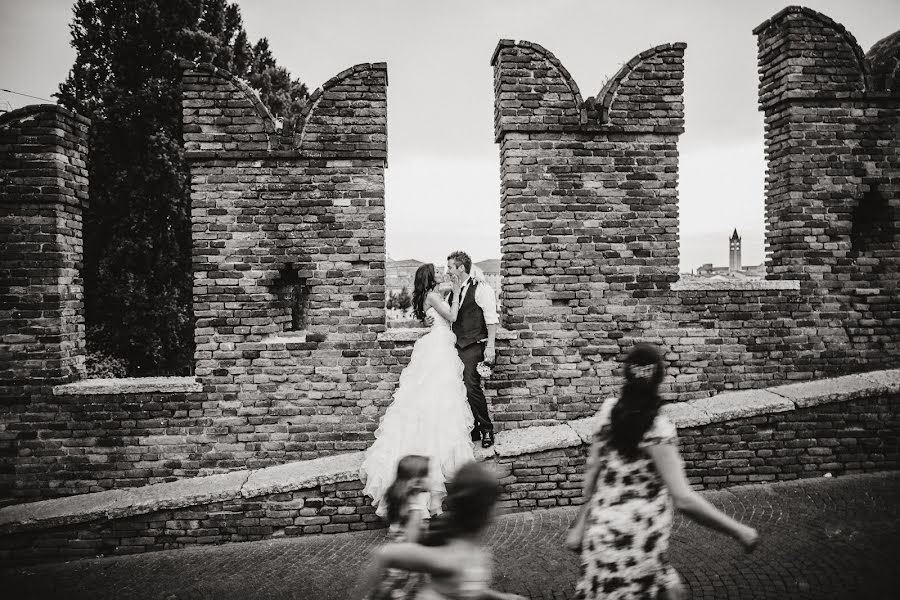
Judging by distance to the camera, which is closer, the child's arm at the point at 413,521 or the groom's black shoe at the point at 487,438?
the child's arm at the point at 413,521

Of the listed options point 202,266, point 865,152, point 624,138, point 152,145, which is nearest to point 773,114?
point 865,152

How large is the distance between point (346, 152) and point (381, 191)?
0.52m

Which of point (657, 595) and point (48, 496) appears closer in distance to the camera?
point (657, 595)

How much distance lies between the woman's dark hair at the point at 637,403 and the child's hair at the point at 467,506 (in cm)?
69

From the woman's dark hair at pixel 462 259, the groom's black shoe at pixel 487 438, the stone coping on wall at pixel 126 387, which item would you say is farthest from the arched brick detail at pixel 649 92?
the stone coping on wall at pixel 126 387

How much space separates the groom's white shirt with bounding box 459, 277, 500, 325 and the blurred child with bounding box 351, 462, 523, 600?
3.31m

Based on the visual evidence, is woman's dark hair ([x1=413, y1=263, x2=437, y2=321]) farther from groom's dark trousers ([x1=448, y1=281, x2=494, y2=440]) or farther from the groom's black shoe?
the groom's black shoe

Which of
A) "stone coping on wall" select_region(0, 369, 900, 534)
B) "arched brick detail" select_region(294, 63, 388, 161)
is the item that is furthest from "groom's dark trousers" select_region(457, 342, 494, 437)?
"arched brick detail" select_region(294, 63, 388, 161)

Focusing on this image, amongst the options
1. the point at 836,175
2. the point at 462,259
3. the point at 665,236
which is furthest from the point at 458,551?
the point at 836,175

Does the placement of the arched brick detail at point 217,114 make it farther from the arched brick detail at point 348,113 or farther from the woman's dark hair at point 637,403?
the woman's dark hair at point 637,403

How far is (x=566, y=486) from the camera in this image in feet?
17.7

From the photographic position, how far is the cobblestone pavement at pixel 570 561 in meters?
3.89

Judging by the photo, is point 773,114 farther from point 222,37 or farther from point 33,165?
point 222,37

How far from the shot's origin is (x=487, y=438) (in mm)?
5465
